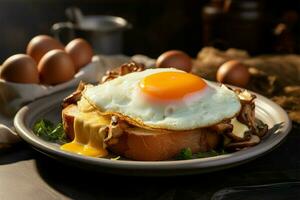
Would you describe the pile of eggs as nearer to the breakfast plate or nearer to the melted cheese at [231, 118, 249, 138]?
the breakfast plate

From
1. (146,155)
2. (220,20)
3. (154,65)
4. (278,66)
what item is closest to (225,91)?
(146,155)

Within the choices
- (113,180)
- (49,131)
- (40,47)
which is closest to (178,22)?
(40,47)

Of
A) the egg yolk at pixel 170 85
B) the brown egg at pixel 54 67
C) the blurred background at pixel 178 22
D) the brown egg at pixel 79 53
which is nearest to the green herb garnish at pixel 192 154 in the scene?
the egg yolk at pixel 170 85

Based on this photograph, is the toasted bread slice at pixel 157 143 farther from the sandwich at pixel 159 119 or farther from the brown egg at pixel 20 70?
the brown egg at pixel 20 70

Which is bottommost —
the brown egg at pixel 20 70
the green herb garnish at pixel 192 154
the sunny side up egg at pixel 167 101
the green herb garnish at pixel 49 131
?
the green herb garnish at pixel 49 131

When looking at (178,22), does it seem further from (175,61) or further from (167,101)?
(167,101)

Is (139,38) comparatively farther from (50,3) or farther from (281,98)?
(281,98)
